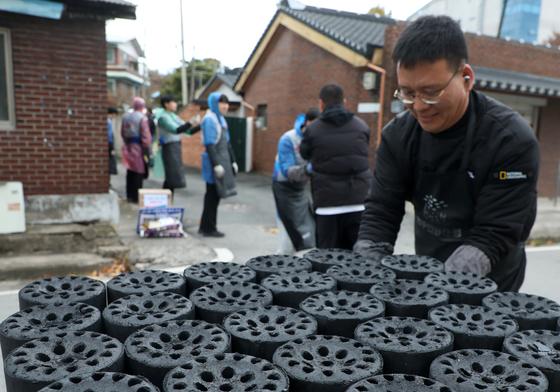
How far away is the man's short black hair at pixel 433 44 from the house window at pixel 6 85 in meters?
5.35

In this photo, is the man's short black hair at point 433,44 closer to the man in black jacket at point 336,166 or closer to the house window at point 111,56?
the man in black jacket at point 336,166

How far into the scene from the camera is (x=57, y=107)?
577cm

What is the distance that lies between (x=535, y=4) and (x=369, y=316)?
50.4ft

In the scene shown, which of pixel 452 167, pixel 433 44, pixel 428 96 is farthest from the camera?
pixel 452 167

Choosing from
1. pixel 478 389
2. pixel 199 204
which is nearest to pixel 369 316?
pixel 478 389

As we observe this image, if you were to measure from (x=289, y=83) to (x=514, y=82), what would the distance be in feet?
21.8

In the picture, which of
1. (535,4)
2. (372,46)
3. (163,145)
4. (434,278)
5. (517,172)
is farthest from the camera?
(535,4)

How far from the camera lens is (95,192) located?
20.2ft

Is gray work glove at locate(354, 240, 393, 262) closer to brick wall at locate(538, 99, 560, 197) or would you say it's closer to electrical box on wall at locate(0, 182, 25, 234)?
electrical box on wall at locate(0, 182, 25, 234)

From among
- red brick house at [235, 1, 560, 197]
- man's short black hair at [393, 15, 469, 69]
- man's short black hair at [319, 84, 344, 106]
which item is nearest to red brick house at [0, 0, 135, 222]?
man's short black hair at [319, 84, 344, 106]

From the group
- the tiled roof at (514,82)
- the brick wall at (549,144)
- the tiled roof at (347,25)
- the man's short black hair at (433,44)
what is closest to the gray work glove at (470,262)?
the man's short black hair at (433,44)

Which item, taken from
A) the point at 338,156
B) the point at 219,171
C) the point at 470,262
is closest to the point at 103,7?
the point at 219,171

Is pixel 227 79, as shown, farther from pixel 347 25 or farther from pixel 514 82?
pixel 514 82

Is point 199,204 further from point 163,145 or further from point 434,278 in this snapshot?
point 434,278
